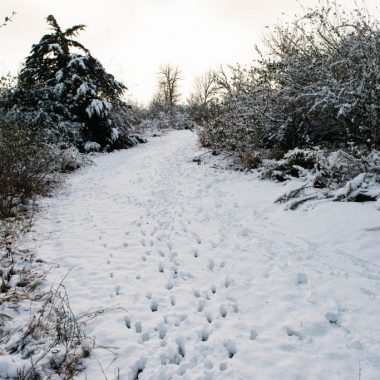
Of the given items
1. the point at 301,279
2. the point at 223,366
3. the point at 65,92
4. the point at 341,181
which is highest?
the point at 65,92

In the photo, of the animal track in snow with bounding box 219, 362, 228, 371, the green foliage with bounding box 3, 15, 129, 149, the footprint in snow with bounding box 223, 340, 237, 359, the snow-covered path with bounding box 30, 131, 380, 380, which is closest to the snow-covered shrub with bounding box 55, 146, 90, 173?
the green foliage with bounding box 3, 15, 129, 149

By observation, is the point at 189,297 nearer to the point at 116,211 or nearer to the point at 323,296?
the point at 323,296

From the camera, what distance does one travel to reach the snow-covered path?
9.69 feet

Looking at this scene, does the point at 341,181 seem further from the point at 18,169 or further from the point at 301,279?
the point at 18,169

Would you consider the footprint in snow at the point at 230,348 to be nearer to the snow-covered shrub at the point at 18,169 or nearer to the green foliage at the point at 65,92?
the snow-covered shrub at the point at 18,169

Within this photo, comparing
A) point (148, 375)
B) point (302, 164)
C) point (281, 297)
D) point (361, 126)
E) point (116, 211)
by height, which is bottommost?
point (148, 375)

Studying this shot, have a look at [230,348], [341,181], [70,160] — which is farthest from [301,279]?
[70,160]

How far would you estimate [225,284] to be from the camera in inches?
170

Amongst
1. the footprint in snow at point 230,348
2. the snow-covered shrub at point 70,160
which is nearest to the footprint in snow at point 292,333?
the footprint in snow at point 230,348

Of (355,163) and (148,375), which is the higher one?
(355,163)

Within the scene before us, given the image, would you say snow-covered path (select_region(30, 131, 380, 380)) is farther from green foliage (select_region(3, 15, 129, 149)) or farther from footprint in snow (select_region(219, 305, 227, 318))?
green foliage (select_region(3, 15, 129, 149))

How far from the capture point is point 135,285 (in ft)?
14.5

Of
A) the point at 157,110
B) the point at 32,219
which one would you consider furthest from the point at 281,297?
the point at 157,110

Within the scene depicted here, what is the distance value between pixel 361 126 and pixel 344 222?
285cm
